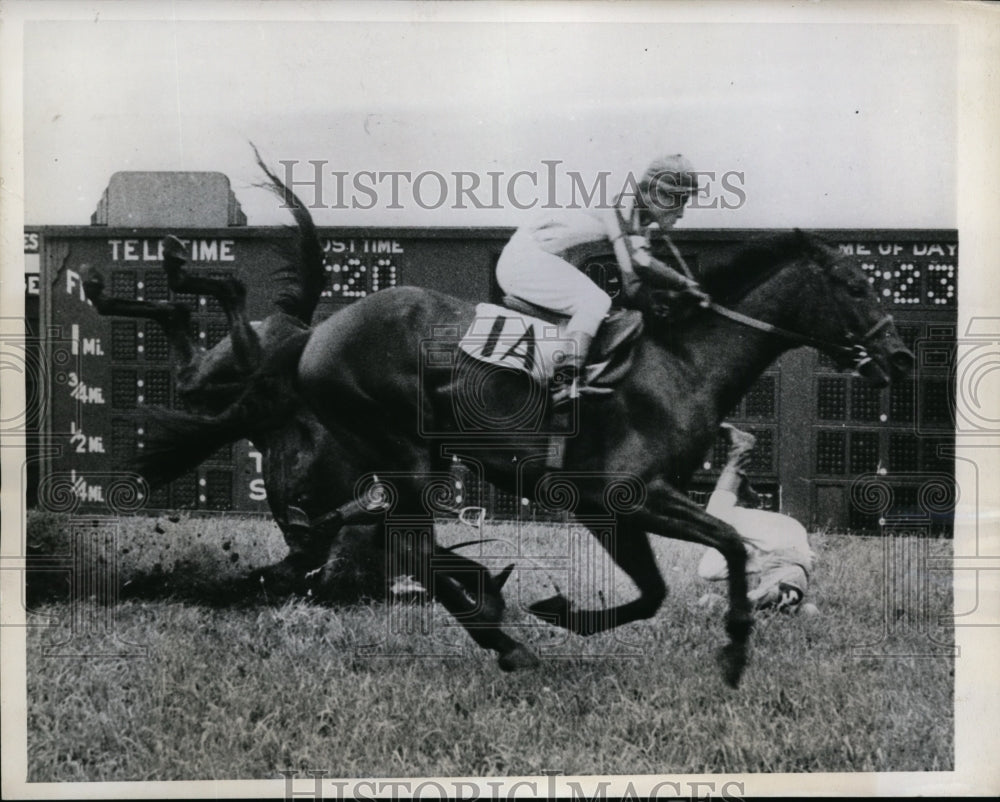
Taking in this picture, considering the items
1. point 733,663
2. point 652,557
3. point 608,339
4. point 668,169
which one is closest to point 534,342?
point 608,339

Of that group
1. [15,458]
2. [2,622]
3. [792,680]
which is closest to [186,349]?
[15,458]

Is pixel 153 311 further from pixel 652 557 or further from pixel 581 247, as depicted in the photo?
pixel 652 557

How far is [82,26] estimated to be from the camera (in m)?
4.64

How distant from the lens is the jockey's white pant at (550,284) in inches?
184

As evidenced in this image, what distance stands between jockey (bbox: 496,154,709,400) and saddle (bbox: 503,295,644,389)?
3cm

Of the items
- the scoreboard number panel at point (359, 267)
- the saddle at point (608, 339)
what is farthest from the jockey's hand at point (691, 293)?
the scoreboard number panel at point (359, 267)

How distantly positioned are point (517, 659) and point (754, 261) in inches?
79.1

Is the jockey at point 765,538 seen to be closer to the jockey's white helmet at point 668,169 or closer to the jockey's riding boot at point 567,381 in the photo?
the jockey's riding boot at point 567,381

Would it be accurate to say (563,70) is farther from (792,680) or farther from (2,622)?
(2,622)

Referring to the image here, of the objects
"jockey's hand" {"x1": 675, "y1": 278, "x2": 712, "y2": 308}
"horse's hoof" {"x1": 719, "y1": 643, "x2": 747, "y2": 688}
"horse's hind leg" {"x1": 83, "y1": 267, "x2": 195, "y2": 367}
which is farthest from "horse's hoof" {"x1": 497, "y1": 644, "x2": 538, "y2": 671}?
"horse's hind leg" {"x1": 83, "y1": 267, "x2": 195, "y2": 367}

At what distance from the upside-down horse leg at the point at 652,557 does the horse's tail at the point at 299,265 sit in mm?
1647

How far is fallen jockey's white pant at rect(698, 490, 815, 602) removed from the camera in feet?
15.6

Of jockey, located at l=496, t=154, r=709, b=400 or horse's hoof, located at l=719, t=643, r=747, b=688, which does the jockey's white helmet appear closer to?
jockey, located at l=496, t=154, r=709, b=400

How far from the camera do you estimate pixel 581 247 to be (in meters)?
4.69
